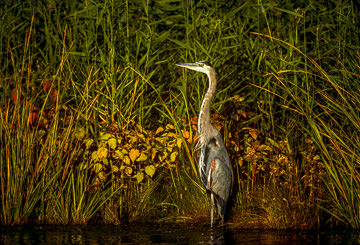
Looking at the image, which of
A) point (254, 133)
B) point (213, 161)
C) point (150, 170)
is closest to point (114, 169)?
point (150, 170)

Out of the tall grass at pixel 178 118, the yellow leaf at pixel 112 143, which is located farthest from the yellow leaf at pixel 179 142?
the yellow leaf at pixel 112 143

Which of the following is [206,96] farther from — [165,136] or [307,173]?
[307,173]

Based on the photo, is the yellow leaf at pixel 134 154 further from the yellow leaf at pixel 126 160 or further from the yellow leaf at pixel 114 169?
the yellow leaf at pixel 114 169

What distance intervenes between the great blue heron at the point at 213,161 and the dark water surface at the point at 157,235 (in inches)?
14.7

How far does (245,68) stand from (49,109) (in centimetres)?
239

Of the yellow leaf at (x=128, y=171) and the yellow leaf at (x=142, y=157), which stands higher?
the yellow leaf at (x=142, y=157)

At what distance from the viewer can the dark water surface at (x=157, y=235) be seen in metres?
5.71

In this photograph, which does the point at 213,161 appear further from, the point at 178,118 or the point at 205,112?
the point at 178,118

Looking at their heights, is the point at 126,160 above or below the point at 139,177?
above

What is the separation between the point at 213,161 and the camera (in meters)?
6.80

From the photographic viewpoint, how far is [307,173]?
6.54 metres

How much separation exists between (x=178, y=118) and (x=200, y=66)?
0.64 meters

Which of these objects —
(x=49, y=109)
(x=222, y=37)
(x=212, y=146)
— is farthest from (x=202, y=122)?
(x=49, y=109)

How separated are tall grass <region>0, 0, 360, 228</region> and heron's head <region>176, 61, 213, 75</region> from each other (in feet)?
0.65
